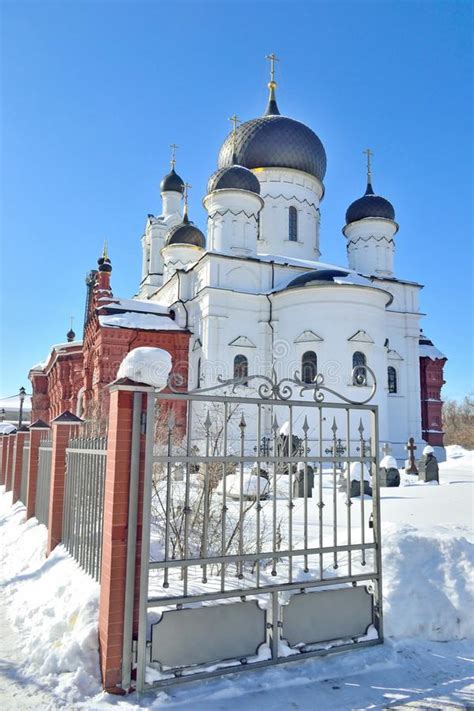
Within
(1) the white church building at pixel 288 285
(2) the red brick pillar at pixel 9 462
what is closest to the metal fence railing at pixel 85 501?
(2) the red brick pillar at pixel 9 462

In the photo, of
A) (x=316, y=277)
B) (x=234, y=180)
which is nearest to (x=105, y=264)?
(x=234, y=180)

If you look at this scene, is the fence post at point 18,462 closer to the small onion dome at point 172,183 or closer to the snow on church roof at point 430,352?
the snow on church roof at point 430,352

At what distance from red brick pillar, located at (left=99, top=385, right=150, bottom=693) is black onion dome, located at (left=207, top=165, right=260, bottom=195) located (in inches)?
740

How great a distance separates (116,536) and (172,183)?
2956 cm

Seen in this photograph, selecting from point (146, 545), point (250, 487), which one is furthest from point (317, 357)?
point (146, 545)

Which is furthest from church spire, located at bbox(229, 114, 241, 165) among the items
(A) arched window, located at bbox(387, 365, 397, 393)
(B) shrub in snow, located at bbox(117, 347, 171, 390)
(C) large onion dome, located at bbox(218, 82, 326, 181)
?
(B) shrub in snow, located at bbox(117, 347, 171, 390)

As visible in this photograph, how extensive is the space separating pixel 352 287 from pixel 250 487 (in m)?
12.1

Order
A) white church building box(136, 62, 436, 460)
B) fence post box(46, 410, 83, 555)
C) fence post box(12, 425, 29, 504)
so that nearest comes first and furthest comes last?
fence post box(46, 410, 83, 555) < fence post box(12, 425, 29, 504) < white church building box(136, 62, 436, 460)

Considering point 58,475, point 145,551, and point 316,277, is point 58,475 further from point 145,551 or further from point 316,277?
point 316,277

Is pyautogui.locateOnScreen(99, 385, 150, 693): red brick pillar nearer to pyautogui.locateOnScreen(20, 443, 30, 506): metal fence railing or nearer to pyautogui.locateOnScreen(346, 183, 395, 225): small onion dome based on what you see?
pyautogui.locateOnScreen(20, 443, 30, 506): metal fence railing

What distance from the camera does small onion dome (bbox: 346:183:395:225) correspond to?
80.1 ft

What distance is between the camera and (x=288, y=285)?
20047 mm

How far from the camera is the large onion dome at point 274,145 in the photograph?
23562 mm

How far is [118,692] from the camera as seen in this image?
10.9 feet
